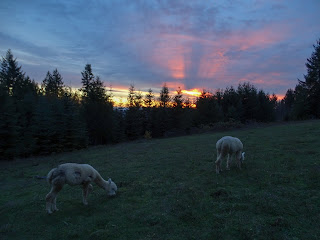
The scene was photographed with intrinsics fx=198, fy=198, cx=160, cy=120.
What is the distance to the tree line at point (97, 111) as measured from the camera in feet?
92.5

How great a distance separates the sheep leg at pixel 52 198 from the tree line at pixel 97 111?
2352 centimetres

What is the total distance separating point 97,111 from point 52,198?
34238mm

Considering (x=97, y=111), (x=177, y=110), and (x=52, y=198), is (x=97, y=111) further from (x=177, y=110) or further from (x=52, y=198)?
(x=52, y=198)

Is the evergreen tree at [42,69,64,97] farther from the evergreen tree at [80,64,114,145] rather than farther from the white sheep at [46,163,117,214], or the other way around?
the white sheep at [46,163,117,214]

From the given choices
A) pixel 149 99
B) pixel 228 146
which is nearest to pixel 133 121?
pixel 149 99

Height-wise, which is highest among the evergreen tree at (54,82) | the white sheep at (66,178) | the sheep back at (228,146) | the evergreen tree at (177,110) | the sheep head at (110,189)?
the evergreen tree at (54,82)

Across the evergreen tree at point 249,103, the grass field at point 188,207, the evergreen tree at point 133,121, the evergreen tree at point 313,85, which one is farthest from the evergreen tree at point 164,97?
the grass field at point 188,207

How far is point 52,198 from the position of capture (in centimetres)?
743

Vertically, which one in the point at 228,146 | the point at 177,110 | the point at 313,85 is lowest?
the point at 228,146

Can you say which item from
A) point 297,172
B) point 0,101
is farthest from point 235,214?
point 0,101

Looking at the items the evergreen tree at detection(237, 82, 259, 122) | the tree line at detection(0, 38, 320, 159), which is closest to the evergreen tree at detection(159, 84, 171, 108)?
the tree line at detection(0, 38, 320, 159)

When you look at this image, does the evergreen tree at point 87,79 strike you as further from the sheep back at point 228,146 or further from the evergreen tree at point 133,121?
the sheep back at point 228,146

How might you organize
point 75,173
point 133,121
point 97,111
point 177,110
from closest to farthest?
point 75,173 < point 97,111 < point 133,121 < point 177,110

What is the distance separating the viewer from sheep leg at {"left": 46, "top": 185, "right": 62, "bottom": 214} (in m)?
7.26
